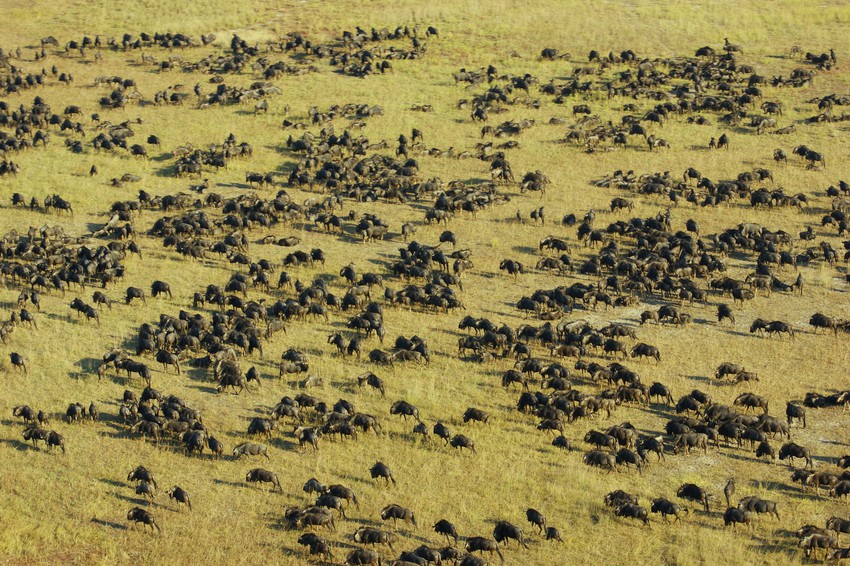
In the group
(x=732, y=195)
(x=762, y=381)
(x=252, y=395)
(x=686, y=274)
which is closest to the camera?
(x=252, y=395)

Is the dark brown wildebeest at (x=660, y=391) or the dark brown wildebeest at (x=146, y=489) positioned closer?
the dark brown wildebeest at (x=146, y=489)

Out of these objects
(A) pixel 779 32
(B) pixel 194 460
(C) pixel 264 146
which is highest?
(A) pixel 779 32

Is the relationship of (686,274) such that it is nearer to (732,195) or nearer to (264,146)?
(732,195)

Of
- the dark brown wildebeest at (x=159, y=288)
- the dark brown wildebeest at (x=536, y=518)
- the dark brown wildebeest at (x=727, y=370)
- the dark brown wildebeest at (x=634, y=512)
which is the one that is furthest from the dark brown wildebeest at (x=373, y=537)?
the dark brown wildebeest at (x=159, y=288)

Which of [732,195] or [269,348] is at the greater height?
[732,195]

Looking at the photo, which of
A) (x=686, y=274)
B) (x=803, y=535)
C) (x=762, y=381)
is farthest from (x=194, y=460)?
(x=686, y=274)

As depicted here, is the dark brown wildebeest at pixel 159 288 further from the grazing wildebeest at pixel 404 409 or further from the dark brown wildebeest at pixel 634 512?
the dark brown wildebeest at pixel 634 512

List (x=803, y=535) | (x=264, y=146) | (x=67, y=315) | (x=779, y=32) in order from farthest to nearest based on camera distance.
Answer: (x=779, y=32), (x=264, y=146), (x=67, y=315), (x=803, y=535)
